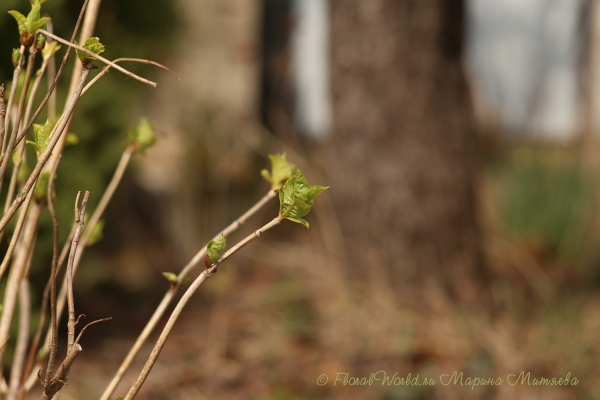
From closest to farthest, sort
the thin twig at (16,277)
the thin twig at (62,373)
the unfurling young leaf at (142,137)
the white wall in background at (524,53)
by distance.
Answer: the thin twig at (62,373) → the thin twig at (16,277) → the unfurling young leaf at (142,137) → the white wall in background at (524,53)

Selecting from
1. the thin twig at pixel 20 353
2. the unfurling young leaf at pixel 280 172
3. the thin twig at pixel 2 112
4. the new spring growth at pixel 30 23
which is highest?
the new spring growth at pixel 30 23

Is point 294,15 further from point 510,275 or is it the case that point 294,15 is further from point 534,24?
point 510,275

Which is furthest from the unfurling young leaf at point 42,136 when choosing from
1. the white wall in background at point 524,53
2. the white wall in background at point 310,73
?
the white wall in background at point 310,73

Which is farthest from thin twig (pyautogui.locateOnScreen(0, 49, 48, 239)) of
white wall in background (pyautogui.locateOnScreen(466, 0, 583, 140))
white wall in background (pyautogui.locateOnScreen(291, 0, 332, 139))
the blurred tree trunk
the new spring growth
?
white wall in background (pyautogui.locateOnScreen(291, 0, 332, 139))

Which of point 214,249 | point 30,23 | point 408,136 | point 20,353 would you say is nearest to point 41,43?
point 30,23

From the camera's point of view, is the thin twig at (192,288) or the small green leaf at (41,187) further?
the small green leaf at (41,187)

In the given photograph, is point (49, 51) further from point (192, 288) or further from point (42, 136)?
point (192, 288)

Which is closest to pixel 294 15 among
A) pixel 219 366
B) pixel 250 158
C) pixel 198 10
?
pixel 198 10

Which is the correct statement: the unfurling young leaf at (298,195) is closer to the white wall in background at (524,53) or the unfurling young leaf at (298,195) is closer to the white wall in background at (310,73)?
the white wall in background at (524,53)
